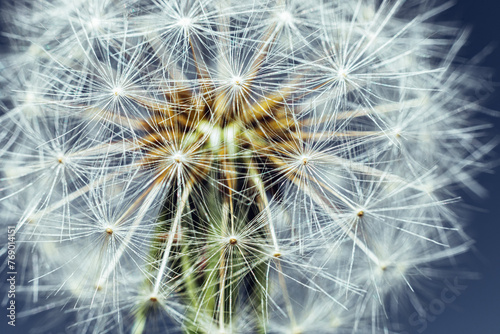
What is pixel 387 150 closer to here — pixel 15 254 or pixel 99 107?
pixel 99 107

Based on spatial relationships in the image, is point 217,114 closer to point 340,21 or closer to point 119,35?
point 119,35

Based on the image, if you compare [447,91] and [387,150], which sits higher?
[447,91]

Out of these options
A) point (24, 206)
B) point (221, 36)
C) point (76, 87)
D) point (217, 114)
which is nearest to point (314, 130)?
point (217, 114)

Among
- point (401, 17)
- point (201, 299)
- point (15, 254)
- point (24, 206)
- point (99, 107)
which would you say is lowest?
point (201, 299)

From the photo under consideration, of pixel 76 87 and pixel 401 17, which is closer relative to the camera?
pixel 76 87

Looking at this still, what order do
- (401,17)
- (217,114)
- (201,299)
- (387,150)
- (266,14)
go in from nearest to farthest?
(201,299) → (217,114) → (266,14) → (387,150) → (401,17)

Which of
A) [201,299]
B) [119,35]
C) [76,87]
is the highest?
[119,35]

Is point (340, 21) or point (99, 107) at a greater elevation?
point (340, 21)

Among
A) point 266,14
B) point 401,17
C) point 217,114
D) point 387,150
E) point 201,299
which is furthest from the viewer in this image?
point 401,17

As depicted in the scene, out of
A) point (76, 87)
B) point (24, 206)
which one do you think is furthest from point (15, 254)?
point (76, 87)
